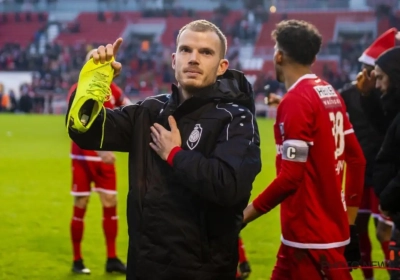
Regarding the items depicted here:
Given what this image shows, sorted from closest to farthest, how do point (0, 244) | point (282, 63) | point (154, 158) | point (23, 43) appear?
point (154, 158), point (282, 63), point (0, 244), point (23, 43)

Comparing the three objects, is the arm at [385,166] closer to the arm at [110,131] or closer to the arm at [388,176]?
the arm at [388,176]

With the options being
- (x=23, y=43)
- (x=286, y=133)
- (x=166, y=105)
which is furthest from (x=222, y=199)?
(x=23, y=43)

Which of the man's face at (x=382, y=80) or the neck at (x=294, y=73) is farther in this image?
the man's face at (x=382, y=80)

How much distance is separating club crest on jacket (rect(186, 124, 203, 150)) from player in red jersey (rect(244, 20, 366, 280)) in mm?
652

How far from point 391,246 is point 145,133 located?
1.89 meters

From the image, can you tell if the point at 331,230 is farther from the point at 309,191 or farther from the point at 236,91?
the point at 236,91

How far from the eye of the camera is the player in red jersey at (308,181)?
3.34 meters

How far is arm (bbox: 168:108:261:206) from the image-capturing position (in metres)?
2.65

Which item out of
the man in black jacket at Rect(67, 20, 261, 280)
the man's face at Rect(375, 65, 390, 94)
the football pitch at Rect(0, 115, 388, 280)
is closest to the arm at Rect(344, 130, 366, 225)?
the man's face at Rect(375, 65, 390, 94)

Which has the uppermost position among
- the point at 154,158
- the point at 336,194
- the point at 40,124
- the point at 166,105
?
the point at 166,105

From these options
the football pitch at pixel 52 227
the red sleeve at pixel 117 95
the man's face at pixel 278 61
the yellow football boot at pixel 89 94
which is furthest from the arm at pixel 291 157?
the red sleeve at pixel 117 95

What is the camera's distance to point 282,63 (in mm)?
3697

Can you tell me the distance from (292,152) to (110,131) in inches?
37.0

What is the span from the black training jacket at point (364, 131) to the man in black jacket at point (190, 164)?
2832 mm
